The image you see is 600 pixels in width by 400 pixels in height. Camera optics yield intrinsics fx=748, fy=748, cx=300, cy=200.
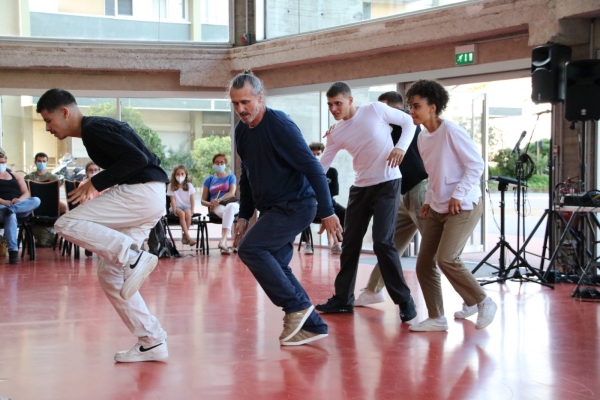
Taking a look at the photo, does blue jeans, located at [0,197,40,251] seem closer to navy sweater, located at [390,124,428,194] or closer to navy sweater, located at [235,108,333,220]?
navy sweater, located at [390,124,428,194]

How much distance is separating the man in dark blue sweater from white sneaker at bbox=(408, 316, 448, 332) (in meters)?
0.84

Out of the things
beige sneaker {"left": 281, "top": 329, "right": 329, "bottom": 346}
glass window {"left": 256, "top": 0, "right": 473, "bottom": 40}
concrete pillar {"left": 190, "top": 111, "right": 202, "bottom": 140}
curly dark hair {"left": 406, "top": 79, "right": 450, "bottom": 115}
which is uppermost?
glass window {"left": 256, "top": 0, "right": 473, "bottom": 40}

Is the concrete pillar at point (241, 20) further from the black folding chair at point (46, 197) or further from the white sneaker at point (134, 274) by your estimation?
the white sneaker at point (134, 274)

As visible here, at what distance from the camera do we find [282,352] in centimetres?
441

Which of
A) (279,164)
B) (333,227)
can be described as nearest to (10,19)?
(279,164)

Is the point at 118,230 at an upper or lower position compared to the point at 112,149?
lower

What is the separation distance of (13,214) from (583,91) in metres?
6.91

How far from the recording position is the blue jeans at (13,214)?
933cm

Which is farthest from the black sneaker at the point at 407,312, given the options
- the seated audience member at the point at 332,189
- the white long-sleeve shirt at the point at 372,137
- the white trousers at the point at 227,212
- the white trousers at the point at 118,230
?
the white trousers at the point at 227,212

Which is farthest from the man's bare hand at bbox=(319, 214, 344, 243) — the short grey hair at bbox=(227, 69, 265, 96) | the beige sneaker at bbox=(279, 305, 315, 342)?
the short grey hair at bbox=(227, 69, 265, 96)

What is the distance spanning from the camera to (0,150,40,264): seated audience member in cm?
943

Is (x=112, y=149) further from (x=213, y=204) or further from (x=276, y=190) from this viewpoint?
(x=213, y=204)

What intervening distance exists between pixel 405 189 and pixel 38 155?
7.30 m

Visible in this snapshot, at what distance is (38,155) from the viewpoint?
11281mm
